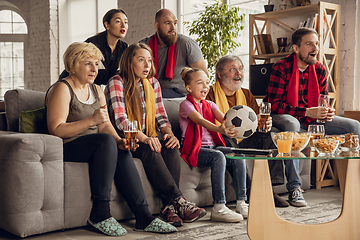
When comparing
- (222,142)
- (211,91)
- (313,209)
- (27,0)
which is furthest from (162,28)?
(27,0)

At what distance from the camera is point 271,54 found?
433 cm

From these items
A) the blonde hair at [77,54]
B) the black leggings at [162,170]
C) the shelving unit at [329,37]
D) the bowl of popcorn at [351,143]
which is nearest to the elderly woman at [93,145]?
the blonde hair at [77,54]

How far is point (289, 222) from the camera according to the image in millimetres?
1830

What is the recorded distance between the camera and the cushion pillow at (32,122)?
94.9 inches

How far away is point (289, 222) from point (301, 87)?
67.0 inches

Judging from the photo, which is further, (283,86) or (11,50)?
(11,50)

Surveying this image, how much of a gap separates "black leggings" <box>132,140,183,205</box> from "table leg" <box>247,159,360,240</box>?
2.15ft

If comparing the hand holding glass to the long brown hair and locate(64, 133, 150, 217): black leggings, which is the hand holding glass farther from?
the long brown hair

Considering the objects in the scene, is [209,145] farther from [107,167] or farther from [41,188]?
[41,188]

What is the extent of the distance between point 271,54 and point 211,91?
5.07ft

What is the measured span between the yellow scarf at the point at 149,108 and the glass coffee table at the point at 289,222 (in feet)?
2.90

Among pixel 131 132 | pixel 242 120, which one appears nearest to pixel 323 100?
pixel 242 120

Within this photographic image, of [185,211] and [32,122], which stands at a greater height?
[32,122]

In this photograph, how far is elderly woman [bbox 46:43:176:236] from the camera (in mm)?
2160
